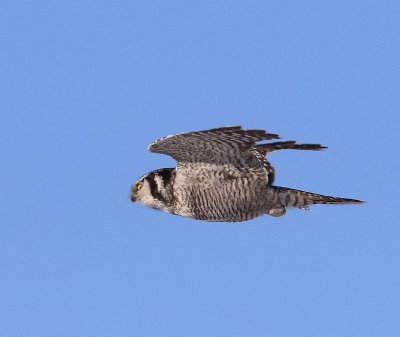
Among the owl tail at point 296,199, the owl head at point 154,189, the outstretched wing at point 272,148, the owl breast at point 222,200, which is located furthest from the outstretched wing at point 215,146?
the outstretched wing at point 272,148

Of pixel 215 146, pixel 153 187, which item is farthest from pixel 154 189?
pixel 215 146

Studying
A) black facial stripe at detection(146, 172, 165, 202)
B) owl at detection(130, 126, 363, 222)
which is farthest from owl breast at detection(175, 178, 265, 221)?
black facial stripe at detection(146, 172, 165, 202)

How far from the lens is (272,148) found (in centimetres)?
1532

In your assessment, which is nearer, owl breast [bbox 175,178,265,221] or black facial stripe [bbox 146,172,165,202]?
owl breast [bbox 175,178,265,221]

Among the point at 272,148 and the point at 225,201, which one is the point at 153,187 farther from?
the point at 272,148

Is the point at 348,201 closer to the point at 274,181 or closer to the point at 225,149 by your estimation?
the point at 274,181

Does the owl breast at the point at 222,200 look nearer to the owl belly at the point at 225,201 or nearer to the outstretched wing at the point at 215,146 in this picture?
the owl belly at the point at 225,201

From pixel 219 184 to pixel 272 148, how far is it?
159 centimetres

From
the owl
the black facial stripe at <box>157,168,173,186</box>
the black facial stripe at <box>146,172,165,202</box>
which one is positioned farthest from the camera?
the black facial stripe at <box>146,172,165,202</box>

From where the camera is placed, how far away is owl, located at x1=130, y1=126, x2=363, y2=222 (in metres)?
13.5

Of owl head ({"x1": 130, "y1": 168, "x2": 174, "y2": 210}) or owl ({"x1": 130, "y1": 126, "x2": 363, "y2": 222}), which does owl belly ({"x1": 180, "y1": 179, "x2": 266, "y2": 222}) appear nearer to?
owl ({"x1": 130, "y1": 126, "x2": 363, "y2": 222})

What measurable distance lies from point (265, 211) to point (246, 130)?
2.40 metres

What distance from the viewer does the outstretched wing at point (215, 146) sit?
41.8ft

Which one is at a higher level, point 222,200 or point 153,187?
point 153,187
